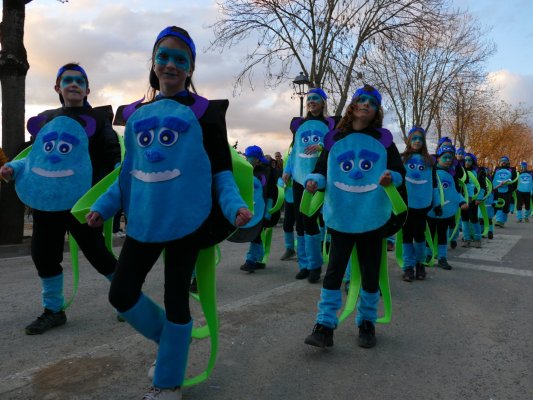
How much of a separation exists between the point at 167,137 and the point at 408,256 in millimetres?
4219

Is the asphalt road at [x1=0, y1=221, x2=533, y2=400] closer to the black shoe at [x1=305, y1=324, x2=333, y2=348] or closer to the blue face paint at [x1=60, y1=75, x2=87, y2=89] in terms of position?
the black shoe at [x1=305, y1=324, x2=333, y2=348]

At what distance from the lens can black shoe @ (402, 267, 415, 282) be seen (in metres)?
5.51

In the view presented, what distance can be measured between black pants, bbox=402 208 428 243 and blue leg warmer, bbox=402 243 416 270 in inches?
4.2

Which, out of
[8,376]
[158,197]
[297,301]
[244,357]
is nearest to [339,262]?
[244,357]

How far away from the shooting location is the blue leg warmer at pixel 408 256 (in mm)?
5566

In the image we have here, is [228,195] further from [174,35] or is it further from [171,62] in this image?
[174,35]

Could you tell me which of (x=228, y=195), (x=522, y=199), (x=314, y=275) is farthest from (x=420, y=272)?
(x=522, y=199)

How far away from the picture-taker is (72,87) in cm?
347

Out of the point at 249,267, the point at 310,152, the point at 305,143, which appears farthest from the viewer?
the point at 249,267

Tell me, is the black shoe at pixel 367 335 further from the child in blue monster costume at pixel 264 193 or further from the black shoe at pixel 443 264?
the black shoe at pixel 443 264

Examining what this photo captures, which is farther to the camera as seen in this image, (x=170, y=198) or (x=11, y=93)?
(x=11, y=93)

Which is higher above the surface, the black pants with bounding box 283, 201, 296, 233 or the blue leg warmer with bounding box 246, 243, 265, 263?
the black pants with bounding box 283, 201, 296, 233

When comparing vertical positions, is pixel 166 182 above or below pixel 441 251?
above

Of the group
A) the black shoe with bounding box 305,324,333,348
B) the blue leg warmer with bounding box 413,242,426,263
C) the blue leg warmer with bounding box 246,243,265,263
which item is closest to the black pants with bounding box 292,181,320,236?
the blue leg warmer with bounding box 246,243,265,263
